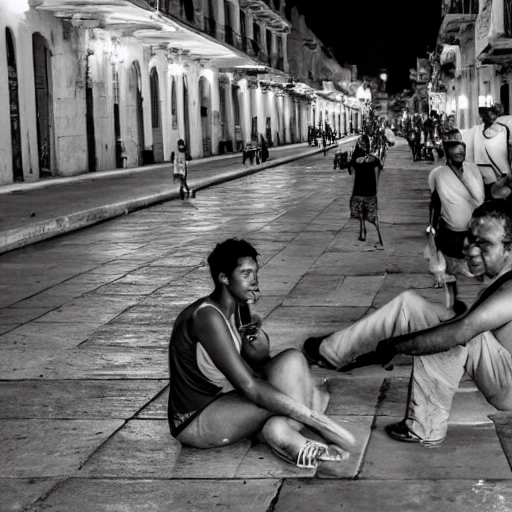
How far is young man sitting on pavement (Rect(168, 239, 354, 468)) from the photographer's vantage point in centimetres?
478

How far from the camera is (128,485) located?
4570 mm

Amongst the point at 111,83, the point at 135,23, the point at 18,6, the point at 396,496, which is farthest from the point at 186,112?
the point at 396,496

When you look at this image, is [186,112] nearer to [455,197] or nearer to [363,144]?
[363,144]

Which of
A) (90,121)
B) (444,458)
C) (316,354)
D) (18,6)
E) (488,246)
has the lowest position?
(444,458)

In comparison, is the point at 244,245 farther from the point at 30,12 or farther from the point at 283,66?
the point at 283,66

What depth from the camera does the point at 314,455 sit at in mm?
4711

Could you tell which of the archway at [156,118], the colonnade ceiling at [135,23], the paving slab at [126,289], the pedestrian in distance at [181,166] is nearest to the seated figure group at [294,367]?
the paving slab at [126,289]

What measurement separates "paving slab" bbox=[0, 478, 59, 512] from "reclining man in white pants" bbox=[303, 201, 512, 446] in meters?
1.72

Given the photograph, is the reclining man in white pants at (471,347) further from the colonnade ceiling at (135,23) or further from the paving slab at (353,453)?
the colonnade ceiling at (135,23)

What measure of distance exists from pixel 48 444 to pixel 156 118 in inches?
1277

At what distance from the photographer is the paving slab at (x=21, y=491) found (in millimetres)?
4348

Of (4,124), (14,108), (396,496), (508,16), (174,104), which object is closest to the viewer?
(396,496)

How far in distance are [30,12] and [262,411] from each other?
72.3 ft

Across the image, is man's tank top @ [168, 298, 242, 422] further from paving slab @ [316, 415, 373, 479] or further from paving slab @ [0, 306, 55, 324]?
paving slab @ [0, 306, 55, 324]
